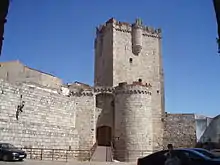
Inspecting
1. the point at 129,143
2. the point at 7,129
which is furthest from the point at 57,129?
the point at 129,143

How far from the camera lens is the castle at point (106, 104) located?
82.9 feet

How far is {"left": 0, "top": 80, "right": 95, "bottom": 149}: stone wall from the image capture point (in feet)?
77.3

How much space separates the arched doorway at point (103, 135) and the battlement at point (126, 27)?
44.1 feet

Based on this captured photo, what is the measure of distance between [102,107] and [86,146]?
16.9ft

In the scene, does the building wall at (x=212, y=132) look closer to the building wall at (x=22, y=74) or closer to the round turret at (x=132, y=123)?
the round turret at (x=132, y=123)

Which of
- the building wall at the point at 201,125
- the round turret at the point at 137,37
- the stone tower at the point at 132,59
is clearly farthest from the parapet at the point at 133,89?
the building wall at the point at 201,125

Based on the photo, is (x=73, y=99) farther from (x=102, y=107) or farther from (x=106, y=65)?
(x=106, y=65)

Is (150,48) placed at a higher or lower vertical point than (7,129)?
higher

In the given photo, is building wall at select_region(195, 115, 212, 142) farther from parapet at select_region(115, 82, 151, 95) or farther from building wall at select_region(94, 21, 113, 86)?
building wall at select_region(94, 21, 113, 86)

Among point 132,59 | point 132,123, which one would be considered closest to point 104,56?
point 132,59

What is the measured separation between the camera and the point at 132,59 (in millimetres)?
41250

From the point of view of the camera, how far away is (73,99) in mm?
32688

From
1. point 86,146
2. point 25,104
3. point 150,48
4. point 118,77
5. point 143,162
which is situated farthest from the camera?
point 150,48

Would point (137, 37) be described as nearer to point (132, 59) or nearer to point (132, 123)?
point (132, 59)
